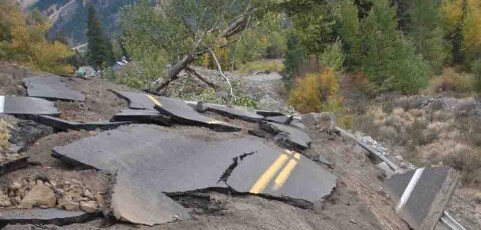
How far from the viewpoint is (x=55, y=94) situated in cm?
772

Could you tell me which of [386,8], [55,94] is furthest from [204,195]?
[386,8]

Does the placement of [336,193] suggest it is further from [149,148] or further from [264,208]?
[149,148]

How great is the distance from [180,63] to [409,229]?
34.6 feet

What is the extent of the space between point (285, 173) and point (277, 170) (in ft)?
0.30

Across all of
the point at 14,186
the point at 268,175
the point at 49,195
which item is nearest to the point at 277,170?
the point at 268,175

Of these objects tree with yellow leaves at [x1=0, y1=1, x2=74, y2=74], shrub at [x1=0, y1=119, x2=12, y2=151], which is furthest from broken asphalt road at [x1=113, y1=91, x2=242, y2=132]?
tree with yellow leaves at [x1=0, y1=1, x2=74, y2=74]

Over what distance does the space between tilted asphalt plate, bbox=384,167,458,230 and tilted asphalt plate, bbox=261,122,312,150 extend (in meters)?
1.25

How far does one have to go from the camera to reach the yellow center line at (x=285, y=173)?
5.80 m

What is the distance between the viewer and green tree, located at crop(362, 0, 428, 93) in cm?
3534

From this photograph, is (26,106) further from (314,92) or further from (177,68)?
(314,92)

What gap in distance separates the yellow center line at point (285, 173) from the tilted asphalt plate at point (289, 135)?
56 centimetres

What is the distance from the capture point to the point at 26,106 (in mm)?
6562

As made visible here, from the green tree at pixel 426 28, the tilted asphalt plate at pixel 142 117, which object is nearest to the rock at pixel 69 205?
the tilted asphalt plate at pixel 142 117

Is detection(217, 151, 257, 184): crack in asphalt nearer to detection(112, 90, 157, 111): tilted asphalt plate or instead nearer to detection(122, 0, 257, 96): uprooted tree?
detection(112, 90, 157, 111): tilted asphalt plate
